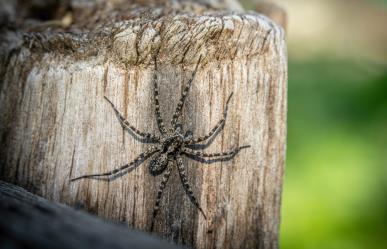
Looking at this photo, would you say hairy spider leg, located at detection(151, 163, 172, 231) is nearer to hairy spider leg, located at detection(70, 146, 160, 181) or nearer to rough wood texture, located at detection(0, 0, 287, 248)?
rough wood texture, located at detection(0, 0, 287, 248)

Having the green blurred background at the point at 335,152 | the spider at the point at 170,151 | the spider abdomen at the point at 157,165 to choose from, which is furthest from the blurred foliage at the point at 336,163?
the spider abdomen at the point at 157,165

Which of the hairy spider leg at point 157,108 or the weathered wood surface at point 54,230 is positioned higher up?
the hairy spider leg at point 157,108

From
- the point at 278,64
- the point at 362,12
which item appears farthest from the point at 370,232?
the point at 362,12

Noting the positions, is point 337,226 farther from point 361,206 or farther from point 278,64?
point 278,64

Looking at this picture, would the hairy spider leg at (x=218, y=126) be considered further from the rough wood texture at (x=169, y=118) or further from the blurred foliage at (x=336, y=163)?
the blurred foliage at (x=336, y=163)

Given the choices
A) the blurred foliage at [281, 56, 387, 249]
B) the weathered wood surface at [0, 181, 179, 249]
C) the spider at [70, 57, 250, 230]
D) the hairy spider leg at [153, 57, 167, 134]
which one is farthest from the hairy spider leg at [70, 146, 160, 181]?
the blurred foliage at [281, 56, 387, 249]

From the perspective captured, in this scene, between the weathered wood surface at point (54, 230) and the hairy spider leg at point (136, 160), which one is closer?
the weathered wood surface at point (54, 230)
